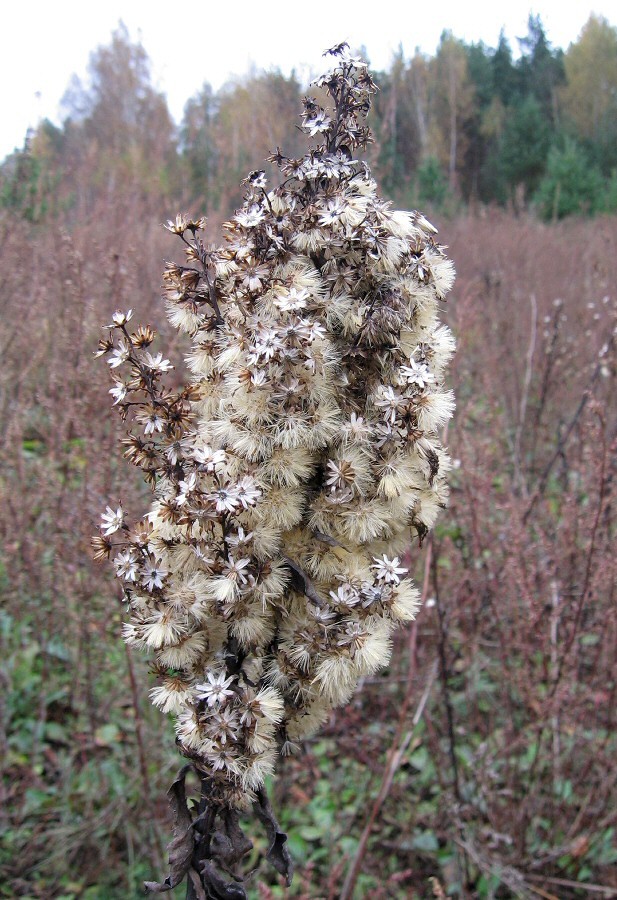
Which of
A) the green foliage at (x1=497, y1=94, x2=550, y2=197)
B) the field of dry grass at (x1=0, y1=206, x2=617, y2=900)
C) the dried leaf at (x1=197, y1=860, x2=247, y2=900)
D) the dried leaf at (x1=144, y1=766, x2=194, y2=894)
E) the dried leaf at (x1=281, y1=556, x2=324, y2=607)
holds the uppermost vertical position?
the green foliage at (x1=497, y1=94, x2=550, y2=197)

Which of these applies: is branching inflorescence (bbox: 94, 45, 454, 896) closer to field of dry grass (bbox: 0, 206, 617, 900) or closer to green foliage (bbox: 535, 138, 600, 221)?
field of dry grass (bbox: 0, 206, 617, 900)

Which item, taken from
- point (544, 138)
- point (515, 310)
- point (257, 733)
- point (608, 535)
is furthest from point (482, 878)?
point (544, 138)

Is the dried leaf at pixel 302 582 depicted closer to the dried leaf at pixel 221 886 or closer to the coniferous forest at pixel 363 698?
the dried leaf at pixel 221 886

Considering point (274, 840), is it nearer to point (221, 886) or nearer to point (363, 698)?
point (221, 886)

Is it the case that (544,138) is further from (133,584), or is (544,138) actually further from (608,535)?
(133,584)

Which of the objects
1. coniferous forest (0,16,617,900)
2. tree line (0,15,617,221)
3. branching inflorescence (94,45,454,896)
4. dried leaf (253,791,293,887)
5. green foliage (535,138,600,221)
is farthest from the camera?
green foliage (535,138,600,221)

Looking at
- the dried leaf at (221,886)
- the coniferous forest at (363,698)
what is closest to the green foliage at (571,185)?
the coniferous forest at (363,698)

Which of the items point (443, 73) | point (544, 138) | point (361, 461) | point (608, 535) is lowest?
point (608, 535)

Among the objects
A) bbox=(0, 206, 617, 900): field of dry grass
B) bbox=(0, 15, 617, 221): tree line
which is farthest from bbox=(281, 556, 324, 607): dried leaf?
bbox=(0, 15, 617, 221): tree line
